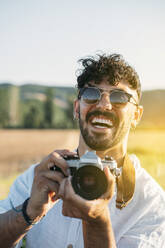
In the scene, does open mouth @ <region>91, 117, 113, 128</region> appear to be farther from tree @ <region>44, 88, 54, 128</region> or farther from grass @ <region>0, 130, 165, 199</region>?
tree @ <region>44, 88, 54, 128</region>

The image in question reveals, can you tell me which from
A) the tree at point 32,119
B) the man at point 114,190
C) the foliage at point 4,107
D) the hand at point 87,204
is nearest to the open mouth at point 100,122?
the man at point 114,190

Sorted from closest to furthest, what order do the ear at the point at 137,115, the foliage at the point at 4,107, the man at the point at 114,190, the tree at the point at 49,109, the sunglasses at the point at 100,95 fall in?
the man at the point at 114,190 < the sunglasses at the point at 100,95 < the ear at the point at 137,115 < the tree at the point at 49,109 < the foliage at the point at 4,107

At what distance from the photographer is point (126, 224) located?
2.99 meters

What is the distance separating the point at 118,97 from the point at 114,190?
105 cm

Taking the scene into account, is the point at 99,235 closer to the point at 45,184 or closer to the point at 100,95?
the point at 45,184

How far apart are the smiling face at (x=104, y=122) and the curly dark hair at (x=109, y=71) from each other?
0.09 metres

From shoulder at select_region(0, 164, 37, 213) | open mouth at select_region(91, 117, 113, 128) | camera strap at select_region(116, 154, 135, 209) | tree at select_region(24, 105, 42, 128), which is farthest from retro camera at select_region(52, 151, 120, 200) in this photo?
tree at select_region(24, 105, 42, 128)

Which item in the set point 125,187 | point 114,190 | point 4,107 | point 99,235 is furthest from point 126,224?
point 4,107

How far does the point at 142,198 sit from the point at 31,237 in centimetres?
132

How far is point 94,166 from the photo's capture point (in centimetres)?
226

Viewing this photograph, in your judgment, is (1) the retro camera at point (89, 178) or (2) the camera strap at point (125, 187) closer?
(1) the retro camera at point (89, 178)

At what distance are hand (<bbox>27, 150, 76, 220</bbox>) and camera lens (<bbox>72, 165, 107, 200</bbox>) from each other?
1.00 ft

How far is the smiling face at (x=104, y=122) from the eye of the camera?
10.1 ft

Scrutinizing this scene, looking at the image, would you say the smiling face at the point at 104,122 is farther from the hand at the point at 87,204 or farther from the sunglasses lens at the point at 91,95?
the hand at the point at 87,204
